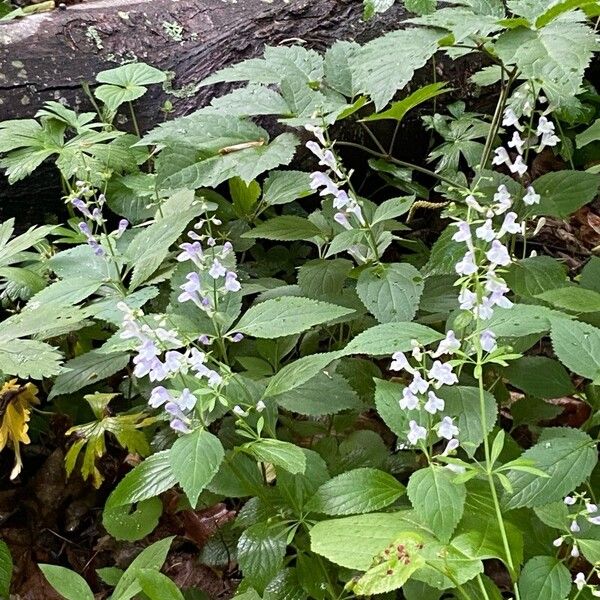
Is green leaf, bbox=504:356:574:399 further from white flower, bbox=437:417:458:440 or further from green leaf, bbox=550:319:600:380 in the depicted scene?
white flower, bbox=437:417:458:440

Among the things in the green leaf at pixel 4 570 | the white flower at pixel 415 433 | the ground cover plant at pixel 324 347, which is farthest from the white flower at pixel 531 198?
the green leaf at pixel 4 570

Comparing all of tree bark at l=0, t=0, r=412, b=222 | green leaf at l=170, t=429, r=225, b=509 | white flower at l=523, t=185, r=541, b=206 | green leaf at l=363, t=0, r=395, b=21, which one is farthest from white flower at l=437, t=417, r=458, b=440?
tree bark at l=0, t=0, r=412, b=222

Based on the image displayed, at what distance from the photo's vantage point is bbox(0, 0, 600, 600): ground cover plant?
131 cm

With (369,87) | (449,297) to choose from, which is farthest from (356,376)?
(369,87)

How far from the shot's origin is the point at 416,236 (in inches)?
109

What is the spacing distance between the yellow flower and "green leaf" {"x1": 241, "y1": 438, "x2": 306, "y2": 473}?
83cm

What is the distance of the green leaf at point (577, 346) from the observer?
142 centimetres

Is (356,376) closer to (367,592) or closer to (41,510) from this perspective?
(367,592)

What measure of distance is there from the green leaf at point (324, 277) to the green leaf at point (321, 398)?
31 cm

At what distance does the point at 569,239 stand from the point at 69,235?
1.89 metres

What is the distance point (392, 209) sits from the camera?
1842 mm

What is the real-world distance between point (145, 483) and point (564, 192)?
4.30 ft

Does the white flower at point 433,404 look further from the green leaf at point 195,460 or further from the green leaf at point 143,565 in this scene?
the green leaf at point 143,565

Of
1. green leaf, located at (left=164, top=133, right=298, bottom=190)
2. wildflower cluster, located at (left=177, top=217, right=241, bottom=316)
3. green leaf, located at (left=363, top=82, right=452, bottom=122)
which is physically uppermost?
green leaf, located at (left=363, top=82, right=452, bottom=122)
